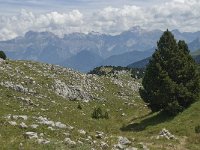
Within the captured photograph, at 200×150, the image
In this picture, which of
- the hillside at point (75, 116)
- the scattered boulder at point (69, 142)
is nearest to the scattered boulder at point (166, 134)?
the hillside at point (75, 116)

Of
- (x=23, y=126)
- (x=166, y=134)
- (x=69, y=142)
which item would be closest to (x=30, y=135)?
(x=23, y=126)

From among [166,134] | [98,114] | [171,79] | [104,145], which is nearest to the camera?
[104,145]

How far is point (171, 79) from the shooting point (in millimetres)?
55938

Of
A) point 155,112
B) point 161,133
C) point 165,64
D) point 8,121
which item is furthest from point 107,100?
point 8,121

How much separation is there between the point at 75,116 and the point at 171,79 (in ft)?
45.3

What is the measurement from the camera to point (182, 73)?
2229 inches

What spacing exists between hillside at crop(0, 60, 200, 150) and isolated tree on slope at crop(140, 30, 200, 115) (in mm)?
2336

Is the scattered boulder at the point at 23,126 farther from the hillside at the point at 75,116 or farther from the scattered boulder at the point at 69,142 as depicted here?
the scattered boulder at the point at 69,142

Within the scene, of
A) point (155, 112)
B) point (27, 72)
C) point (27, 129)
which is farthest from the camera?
point (27, 72)

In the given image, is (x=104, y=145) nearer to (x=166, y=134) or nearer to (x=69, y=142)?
(x=69, y=142)

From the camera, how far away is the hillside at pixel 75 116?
3078 cm

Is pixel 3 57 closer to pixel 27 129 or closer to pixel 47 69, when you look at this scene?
pixel 47 69

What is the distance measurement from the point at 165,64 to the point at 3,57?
39.3 metres

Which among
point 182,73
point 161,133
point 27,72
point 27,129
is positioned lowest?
point 161,133
